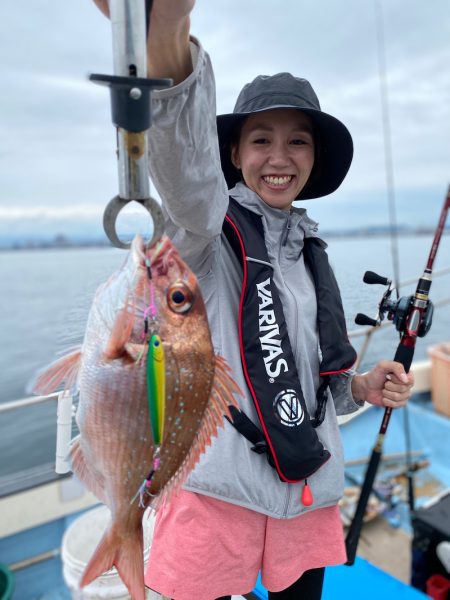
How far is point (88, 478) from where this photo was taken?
1.06 metres

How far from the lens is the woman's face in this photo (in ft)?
5.24

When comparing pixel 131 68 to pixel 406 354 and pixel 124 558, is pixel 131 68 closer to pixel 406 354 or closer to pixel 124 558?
pixel 124 558

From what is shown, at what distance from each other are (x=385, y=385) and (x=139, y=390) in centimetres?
112

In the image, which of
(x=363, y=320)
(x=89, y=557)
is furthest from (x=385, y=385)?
(x=89, y=557)

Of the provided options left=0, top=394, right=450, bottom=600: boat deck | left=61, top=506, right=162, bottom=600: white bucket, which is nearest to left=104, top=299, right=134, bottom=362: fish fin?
left=61, top=506, right=162, bottom=600: white bucket

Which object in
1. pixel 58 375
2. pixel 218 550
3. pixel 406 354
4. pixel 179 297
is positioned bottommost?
pixel 218 550

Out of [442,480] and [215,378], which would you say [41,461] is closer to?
[442,480]

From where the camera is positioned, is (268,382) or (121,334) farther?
(268,382)

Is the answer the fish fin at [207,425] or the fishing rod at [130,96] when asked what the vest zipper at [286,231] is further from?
the fishing rod at [130,96]

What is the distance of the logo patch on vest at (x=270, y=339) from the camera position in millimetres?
1420

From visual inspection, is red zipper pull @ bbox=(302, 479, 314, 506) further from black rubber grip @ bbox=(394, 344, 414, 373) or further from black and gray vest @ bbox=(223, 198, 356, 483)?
black rubber grip @ bbox=(394, 344, 414, 373)

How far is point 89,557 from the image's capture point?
225 cm

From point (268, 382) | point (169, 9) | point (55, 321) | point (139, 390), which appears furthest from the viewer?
point (55, 321)

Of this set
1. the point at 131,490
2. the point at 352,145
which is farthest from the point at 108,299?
the point at 352,145
